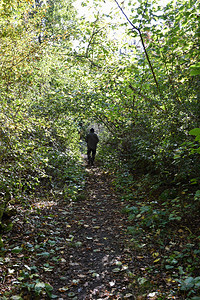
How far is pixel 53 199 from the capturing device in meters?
6.80

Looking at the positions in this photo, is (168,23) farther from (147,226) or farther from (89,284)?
(89,284)

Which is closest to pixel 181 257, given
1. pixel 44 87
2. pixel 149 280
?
pixel 149 280

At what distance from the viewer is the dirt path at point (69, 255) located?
3.25m

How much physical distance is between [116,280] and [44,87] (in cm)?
846

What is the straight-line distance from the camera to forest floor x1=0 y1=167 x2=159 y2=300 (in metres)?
3.22

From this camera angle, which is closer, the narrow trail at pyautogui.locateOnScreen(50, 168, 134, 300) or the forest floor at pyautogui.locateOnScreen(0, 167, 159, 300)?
the forest floor at pyautogui.locateOnScreen(0, 167, 159, 300)

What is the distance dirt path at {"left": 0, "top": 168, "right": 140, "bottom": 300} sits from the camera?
325 centimetres

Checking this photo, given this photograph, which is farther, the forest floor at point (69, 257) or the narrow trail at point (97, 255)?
the narrow trail at point (97, 255)

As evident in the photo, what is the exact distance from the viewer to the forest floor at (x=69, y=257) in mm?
3221

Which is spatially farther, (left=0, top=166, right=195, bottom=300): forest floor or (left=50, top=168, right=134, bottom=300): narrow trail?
(left=50, top=168, right=134, bottom=300): narrow trail

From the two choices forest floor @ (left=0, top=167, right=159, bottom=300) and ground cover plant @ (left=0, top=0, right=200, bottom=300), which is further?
ground cover plant @ (left=0, top=0, right=200, bottom=300)

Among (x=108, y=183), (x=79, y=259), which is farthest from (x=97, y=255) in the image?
(x=108, y=183)

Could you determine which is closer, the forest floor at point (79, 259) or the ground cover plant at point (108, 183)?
the forest floor at point (79, 259)

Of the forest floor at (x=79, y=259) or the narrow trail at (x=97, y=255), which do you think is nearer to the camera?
the forest floor at (x=79, y=259)
